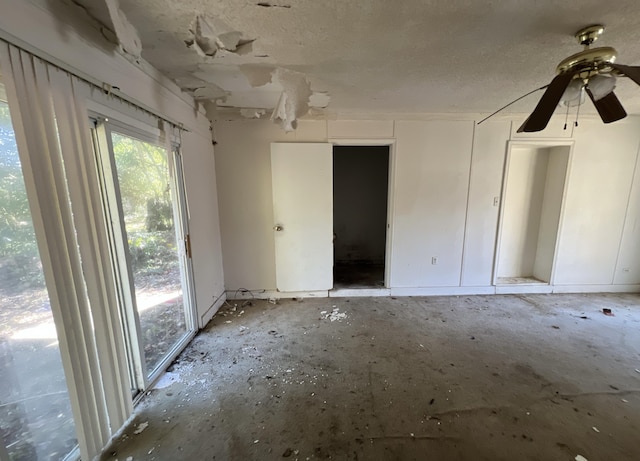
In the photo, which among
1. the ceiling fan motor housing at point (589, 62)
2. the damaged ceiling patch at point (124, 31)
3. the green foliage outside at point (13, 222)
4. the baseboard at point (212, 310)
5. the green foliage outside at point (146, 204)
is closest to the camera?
the green foliage outside at point (13, 222)

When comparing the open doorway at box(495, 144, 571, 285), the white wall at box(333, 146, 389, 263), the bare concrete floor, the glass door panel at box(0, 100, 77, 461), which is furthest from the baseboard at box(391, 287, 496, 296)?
the glass door panel at box(0, 100, 77, 461)

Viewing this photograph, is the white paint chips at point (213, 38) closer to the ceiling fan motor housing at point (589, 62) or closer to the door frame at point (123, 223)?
the door frame at point (123, 223)

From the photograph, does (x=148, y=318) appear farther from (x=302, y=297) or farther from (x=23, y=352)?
(x=302, y=297)

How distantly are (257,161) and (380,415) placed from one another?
275 centimetres

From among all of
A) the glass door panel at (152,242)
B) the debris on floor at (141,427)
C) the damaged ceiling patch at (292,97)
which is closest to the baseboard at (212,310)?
the glass door panel at (152,242)

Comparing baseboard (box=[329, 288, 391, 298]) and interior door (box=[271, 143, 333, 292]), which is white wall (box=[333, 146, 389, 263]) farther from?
interior door (box=[271, 143, 333, 292])

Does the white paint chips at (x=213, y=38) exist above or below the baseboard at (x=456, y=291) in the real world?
above

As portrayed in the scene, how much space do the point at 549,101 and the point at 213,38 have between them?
202 centimetres

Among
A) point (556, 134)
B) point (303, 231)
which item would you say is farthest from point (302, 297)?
point (556, 134)

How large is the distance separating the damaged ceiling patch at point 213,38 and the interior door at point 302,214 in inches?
52.8

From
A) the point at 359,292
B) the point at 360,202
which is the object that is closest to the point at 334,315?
the point at 359,292

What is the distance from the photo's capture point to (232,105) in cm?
263

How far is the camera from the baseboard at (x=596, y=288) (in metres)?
3.39

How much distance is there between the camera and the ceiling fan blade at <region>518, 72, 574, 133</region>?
1375 mm
